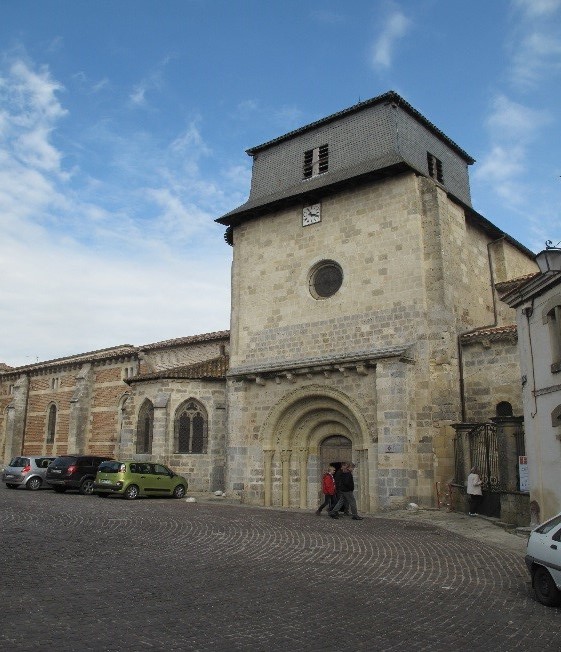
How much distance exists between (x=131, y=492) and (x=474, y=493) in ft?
35.8

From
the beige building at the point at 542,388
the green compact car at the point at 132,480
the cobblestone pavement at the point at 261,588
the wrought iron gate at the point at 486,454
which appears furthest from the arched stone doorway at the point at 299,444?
the beige building at the point at 542,388

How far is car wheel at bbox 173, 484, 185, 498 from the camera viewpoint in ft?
68.2

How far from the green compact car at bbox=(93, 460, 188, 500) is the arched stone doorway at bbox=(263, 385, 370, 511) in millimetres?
3695

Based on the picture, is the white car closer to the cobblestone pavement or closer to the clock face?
the cobblestone pavement

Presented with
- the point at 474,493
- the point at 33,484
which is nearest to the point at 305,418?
the point at 474,493

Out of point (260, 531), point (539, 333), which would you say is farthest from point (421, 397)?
point (260, 531)

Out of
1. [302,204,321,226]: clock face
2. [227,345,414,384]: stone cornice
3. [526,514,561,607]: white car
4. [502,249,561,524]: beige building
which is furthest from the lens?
[302,204,321,226]: clock face

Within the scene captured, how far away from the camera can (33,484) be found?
23.0 meters

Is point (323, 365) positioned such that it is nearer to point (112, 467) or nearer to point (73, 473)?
point (112, 467)

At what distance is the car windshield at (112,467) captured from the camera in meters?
19.3

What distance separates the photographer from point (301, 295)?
20172 millimetres

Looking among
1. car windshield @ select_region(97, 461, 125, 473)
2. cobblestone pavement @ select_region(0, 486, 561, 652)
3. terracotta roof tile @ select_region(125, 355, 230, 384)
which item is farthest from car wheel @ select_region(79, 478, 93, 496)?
cobblestone pavement @ select_region(0, 486, 561, 652)

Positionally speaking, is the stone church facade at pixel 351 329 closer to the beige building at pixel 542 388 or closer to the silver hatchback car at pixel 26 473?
the silver hatchback car at pixel 26 473

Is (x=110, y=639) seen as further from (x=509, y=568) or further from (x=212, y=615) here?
(x=509, y=568)
